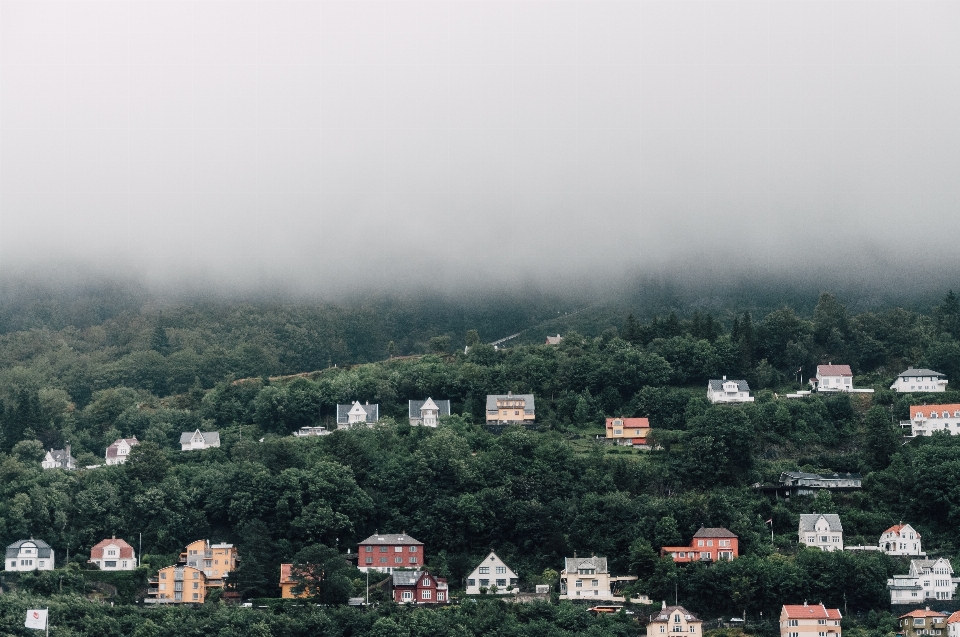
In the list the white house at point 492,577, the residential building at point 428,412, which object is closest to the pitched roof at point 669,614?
the white house at point 492,577

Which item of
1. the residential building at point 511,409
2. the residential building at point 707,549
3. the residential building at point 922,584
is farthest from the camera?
the residential building at point 511,409

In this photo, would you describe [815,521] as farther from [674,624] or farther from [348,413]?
[348,413]

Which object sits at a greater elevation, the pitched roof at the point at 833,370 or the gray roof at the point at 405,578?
the pitched roof at the point at 833,370

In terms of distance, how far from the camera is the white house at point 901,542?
9112cm

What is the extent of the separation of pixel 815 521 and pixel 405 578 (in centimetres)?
2142

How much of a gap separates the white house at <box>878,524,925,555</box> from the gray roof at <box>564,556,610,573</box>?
14640mm

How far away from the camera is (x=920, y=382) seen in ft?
363

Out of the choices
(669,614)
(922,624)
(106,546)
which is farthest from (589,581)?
(106,546)

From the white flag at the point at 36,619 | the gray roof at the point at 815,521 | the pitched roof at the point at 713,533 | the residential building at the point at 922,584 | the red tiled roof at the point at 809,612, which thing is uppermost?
the gray roof at the point at 815,521

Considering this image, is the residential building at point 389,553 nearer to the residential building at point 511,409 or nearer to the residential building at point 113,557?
the residential building at point 113,557

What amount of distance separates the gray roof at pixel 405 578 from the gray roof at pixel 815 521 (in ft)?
65.9

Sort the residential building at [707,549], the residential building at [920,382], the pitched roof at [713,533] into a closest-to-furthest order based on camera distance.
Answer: the residential building at [707,549] → the pitched roof at [713,533] → the residential building at [920,382]

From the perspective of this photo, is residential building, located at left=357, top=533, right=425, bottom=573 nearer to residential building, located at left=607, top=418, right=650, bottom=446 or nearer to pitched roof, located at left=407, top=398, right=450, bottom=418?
residential building, located at left=607, top=418, right=650, bottom=446

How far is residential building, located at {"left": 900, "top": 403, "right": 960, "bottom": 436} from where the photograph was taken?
104188mm
